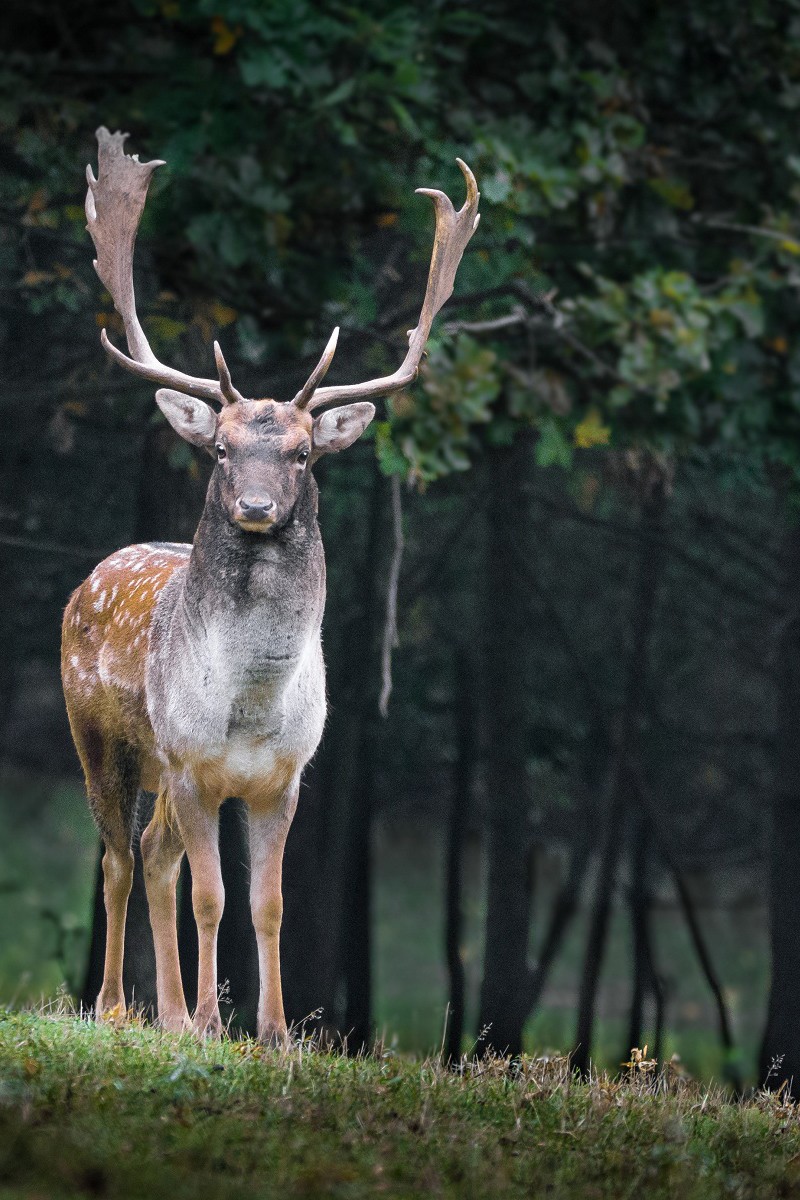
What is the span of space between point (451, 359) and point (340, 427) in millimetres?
2480

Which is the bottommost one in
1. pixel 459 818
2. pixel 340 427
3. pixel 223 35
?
pixel 459 818

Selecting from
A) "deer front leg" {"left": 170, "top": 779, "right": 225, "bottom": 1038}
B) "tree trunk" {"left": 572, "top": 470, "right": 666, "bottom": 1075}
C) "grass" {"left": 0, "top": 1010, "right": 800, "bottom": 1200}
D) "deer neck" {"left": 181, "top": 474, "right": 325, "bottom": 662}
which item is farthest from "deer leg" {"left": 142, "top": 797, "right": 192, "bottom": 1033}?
"tree trunk" {"left": 572, "top": 470, "right": 666, "bottom": 1075}

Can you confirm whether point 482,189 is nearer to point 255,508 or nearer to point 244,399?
point 244,399

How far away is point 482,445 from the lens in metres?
11.0

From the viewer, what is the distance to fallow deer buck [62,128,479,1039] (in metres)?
6.93

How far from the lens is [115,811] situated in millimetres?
8086

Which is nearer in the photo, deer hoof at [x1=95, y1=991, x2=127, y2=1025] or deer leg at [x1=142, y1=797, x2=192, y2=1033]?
deer hoof at [x1=95, y1=991, x2=127, y2=1025]

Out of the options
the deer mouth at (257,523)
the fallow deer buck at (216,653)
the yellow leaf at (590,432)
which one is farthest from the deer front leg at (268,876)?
the yellow leaf at (590,432)

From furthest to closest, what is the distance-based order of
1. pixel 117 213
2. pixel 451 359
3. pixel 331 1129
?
pixel 451 359 → pixel 117 213 → pixel 331 1129

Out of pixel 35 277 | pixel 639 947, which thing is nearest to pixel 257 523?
pixel 35 277

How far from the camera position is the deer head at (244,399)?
675 centimetres

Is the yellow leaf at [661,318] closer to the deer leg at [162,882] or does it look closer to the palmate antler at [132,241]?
the palmate antler at [132,241]

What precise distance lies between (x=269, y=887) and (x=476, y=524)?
9.75 metres

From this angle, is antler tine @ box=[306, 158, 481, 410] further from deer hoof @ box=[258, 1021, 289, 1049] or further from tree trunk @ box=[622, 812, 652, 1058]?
tree trunk @ box=[622, 812, 652, 1058]
